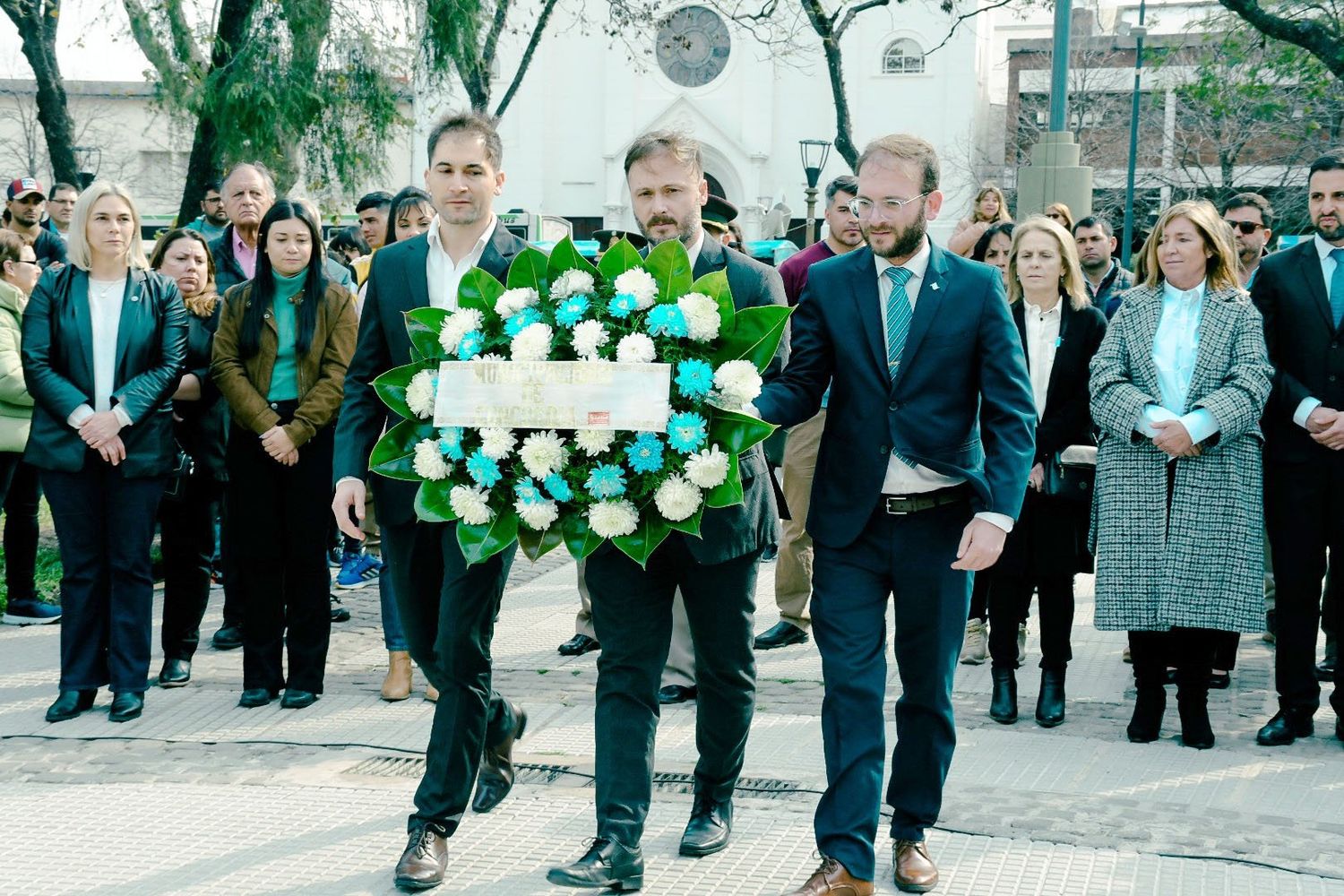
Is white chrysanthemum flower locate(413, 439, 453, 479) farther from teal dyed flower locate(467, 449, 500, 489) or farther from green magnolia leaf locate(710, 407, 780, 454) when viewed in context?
green magnolia leaf locate(710, 407, 780, 454)

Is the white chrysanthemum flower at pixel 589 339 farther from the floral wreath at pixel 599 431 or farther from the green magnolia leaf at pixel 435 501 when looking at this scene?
the green magnolia leaf at pixel 435 501

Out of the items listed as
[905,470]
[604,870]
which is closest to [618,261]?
[905,470]

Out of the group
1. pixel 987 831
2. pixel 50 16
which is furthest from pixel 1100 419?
pixel 50 16

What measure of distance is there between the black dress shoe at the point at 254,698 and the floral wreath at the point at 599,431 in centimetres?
285

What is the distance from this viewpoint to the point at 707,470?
4059 millimetres

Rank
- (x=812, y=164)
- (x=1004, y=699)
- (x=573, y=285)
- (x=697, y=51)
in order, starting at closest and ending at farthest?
(x=573, y=285)
(x=1004, y=699)
(x=812, y=164)
(x=697, y=51)

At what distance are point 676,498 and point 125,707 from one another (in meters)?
3.63

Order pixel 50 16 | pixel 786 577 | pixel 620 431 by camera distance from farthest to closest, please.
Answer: pixel 50 16 < pixel 786 577 < pixel 620 431

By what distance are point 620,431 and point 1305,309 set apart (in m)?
3.67

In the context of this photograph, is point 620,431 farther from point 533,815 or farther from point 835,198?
point 835,198

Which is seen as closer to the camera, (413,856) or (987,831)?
(413,856)

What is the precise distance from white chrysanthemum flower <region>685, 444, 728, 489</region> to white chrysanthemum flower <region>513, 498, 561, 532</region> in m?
0.40

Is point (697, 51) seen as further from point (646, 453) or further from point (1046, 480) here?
point (646, 453)

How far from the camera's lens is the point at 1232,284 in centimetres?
634
